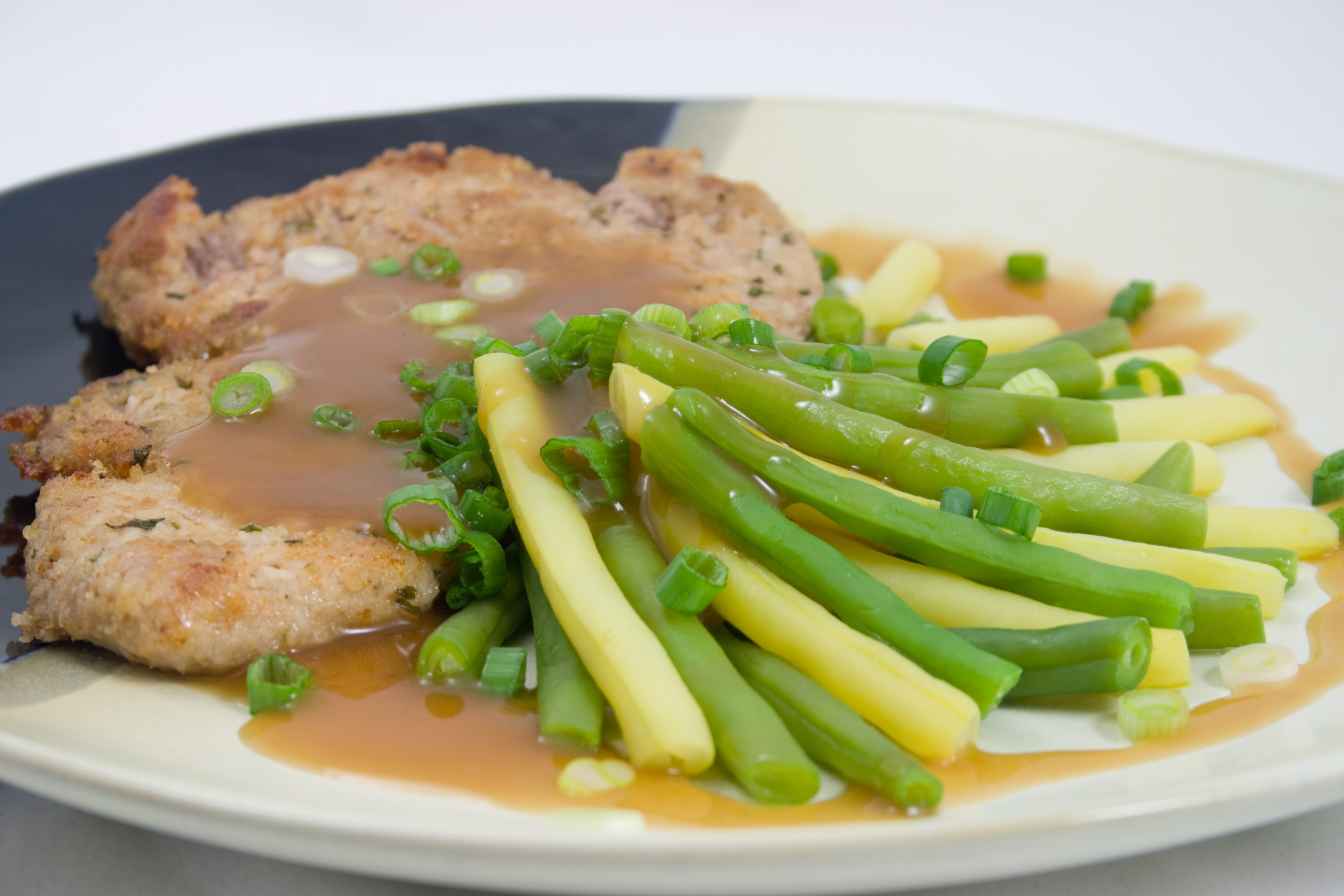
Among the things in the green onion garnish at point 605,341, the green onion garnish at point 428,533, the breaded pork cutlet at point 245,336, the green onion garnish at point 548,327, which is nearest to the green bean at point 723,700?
the green onion garnish at point 428,533

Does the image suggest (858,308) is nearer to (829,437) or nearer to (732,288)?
(732,288)

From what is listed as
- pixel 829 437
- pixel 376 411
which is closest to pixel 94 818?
Answer: pixel 376 411

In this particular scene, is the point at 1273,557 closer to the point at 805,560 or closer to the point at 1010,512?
the point at 1010,512

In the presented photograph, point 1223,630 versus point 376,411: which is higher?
point 1223,630

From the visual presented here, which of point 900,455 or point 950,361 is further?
point 950,361

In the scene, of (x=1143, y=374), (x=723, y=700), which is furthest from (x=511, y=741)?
(x=1143, y=374)

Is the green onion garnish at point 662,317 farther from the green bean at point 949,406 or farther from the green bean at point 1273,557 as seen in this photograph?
the green bean at point 1273,557
